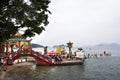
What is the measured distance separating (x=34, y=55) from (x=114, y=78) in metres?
23.0

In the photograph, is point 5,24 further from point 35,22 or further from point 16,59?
point 16,59

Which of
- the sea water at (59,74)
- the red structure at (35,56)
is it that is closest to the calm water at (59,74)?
the sea water at (59,74)

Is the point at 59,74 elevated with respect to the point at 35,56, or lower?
lower

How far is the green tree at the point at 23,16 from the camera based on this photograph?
1027 inches

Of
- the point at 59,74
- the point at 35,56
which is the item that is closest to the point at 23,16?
the point at 59,74

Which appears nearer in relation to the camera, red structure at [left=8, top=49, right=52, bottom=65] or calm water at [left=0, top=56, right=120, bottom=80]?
calm water at [left=0, top=56, right=120, bottom=80]

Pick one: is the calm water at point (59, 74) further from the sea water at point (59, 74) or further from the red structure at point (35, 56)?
the red structure at point (35, 56)

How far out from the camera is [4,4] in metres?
25.7

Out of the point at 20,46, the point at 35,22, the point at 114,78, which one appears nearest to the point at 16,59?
the point at 20,46

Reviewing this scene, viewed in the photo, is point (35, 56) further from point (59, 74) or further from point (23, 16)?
point (23, 16)

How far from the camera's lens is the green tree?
26.1 meters

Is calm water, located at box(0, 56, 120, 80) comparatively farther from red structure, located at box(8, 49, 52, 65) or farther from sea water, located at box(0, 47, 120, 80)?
red structure, located at box(8, 49, 52, 65)

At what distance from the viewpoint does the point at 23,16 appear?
87.5 ft

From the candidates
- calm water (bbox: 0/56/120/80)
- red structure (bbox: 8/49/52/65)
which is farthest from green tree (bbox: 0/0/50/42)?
red structure (bbox: 8/49/52/65)
